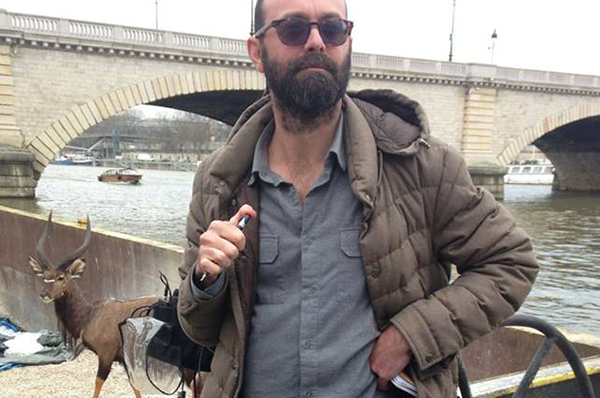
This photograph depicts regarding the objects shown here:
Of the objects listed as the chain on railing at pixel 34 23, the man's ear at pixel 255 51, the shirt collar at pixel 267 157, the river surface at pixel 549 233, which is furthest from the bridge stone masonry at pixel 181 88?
the shirt collar at pixel 267 157

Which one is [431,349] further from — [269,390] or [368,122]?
[368,122]

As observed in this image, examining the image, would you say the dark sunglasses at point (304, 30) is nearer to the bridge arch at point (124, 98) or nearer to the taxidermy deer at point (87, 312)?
the taxidermy deer at point (87, 312)

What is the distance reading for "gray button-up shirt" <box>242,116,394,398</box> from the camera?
1497 millimetres

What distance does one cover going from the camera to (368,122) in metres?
1.67

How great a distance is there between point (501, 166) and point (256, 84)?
15.3m

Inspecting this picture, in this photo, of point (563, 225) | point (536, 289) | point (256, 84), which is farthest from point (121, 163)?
point (536, 289)

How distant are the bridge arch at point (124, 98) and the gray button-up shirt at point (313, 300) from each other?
22.8 meters

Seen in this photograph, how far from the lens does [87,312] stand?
4586mm

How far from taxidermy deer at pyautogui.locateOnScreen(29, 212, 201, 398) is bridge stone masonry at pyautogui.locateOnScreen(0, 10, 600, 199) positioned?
1805 centimetres

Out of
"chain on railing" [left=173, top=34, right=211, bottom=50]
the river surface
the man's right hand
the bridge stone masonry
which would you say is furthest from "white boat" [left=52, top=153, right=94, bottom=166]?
the man's right hand

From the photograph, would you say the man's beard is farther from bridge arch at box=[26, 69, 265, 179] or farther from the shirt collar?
bridge arch at box=[26, 69, 265, 179]

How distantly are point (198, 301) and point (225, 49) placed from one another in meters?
25.6

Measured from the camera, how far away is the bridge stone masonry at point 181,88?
21328mm

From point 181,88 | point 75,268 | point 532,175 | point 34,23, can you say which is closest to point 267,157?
point 75,268
